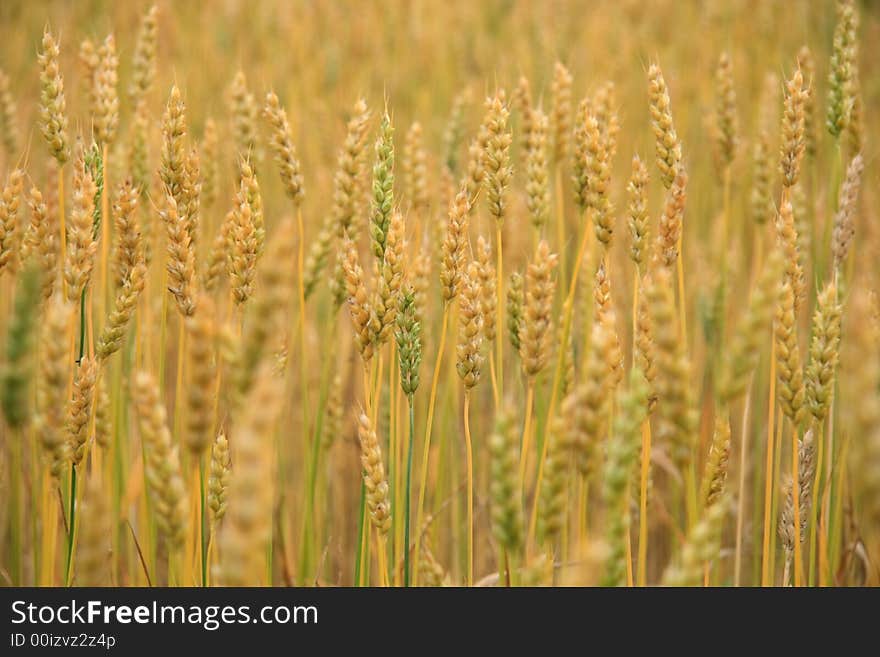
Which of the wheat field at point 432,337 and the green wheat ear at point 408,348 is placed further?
the green wheat ear at point 408,348

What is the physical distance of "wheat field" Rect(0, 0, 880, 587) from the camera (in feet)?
3.28

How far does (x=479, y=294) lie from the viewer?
4.64 ft

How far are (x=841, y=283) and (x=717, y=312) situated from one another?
399 millimetres

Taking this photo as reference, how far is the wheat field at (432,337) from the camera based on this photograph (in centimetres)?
100

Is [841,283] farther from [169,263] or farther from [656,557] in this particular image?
[169,263]

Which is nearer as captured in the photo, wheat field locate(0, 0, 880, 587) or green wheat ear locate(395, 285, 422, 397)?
Answer: wheat field locate(0, 0, 880, 587)

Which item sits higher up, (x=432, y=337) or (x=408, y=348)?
(x=432, y=337)

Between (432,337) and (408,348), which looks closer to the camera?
(408,348)

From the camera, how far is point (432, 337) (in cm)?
241
